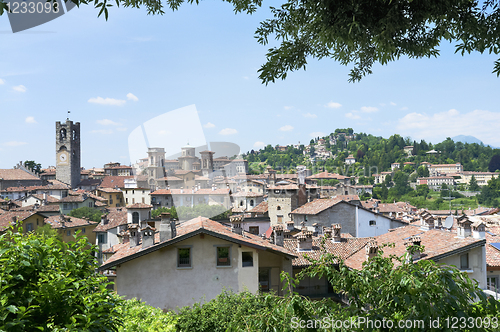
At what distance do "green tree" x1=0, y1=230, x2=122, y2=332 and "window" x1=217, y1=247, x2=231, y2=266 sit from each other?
8.63 meters

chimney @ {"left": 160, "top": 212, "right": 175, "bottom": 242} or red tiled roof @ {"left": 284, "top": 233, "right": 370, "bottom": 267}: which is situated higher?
chimney @ {"left": 160, "top": 212, "right": 175, "bottom": 242}

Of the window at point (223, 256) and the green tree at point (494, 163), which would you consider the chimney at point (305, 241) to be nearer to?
the window at point (223, 256)

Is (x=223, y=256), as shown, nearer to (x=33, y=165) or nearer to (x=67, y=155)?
(x=67, y=155)

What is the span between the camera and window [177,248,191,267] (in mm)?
10758

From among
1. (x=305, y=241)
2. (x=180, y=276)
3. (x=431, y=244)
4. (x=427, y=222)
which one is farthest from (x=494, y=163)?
(x=180, y=276)

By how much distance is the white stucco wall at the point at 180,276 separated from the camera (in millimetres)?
10438

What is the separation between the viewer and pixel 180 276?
10.6m

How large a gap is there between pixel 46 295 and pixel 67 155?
82.9 meters

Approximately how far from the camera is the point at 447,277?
1.96 metres

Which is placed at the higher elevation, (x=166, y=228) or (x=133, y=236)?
(x=166, y=228)

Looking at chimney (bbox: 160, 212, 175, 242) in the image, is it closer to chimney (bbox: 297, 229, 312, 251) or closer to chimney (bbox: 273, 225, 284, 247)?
chimney (bbox: 273, 225, 284, 247)

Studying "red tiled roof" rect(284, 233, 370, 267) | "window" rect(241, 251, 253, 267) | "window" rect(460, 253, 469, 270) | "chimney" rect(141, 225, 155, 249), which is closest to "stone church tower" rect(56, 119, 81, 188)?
"red tiled roof" rect(284, 233, 370, 267)

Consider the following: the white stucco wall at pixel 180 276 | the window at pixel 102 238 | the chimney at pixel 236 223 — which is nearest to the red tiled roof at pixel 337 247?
the chimney at pixel 236 223

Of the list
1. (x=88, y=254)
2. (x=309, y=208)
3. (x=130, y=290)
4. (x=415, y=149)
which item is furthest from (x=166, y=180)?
(x=415, y=149)
